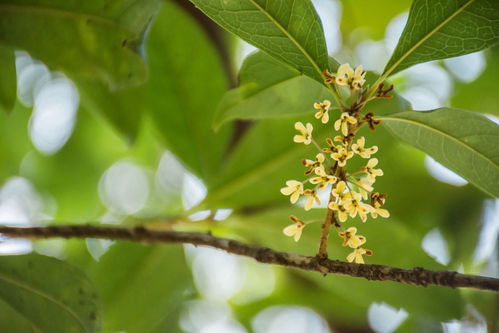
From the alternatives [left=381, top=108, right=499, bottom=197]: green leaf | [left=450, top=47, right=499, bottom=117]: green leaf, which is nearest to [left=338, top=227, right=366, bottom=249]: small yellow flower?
[left=381, top=108, right=499, bottom=197]: green leaf

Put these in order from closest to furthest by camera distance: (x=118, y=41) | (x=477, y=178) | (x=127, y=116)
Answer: (x=477, y=178) < (x=118, y=41) < (x=127, y=116)

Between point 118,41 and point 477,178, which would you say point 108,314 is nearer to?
point 118,41

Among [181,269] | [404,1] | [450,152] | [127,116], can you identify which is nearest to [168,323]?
[181,269]

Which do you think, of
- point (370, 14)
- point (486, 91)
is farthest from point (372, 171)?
point (370, 14)

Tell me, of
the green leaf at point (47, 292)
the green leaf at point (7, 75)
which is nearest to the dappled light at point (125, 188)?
the green leaf at point (7, 75)

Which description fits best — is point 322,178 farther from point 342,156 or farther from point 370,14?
point 370,14
